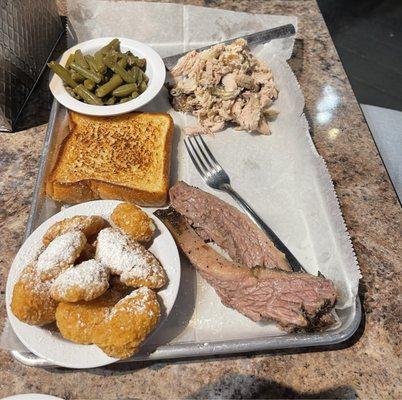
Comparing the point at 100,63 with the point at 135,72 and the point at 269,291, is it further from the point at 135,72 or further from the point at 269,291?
the point at 269,291

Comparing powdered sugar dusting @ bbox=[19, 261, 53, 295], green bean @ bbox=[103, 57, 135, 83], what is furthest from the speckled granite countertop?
green bean @ bbox=[103, 57, 135, 83]

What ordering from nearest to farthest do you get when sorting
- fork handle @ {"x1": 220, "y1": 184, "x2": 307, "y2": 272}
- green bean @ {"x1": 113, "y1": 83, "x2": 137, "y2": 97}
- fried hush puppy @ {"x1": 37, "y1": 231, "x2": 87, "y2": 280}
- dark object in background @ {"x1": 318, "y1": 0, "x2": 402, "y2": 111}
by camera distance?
fried hush puppy @ {"x1": 37, "y1": 231, "x2": 87, "y2": 280} → fork handle @ {"x1": 220, "y1": 184, "x2": 307, "y2": 272} → green bean @ {"x1": 113, "y1": 83, "x2": 137, "y2": 97} → dark object in background @ {"x1": 318, "y1": 0, "x2": 402, "y2": 111}

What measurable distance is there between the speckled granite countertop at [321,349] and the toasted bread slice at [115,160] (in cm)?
21

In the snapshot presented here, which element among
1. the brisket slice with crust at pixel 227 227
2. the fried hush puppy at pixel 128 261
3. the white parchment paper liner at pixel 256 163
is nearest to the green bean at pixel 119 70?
the white parchment paper liner at pixel 256 163

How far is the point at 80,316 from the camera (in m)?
1.29

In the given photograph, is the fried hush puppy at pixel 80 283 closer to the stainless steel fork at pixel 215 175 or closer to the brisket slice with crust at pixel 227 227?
the brisket slice with crust at pixel 227 227

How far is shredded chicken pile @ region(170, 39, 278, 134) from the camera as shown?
83.0 inches

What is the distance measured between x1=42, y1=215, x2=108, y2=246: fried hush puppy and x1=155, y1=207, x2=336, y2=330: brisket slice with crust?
364 mm

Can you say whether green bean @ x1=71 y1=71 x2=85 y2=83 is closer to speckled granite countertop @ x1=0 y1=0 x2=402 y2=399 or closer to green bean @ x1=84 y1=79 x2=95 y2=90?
green bean @ x1=84 y1=79 x2=95 y2=90

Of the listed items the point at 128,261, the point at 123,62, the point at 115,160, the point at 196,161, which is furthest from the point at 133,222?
the point at 123,62

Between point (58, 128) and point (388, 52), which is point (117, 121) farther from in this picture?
point (388, 52)

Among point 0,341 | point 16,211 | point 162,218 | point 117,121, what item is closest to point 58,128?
point 117,121

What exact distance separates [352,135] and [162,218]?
3.64 ft

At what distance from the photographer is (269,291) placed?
1.47 metres
